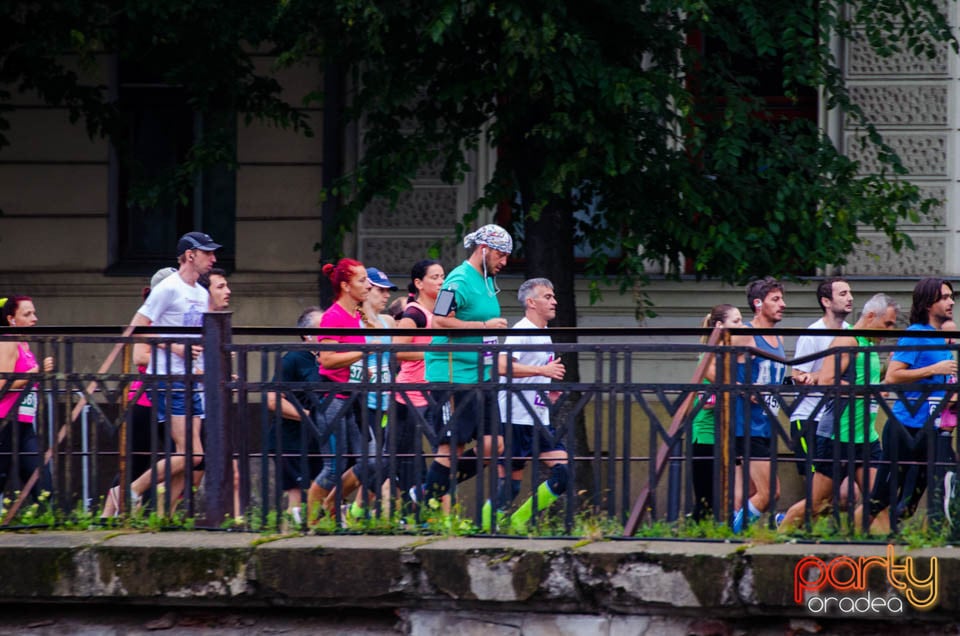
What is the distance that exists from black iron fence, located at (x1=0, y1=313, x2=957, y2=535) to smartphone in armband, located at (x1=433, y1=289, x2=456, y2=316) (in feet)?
4.34

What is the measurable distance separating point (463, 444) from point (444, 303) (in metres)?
1.69

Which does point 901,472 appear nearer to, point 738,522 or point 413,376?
point 738,522

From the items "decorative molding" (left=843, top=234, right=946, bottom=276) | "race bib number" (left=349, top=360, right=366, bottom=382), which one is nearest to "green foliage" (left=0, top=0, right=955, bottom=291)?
"decorative molding" (left=843, top=234, right=946, bottom=276)

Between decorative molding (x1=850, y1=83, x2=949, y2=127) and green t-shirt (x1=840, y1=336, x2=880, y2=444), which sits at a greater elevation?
decorative molding (x1=850, y1=83, x2=949, y2=127)

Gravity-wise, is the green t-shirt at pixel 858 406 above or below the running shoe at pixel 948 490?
above

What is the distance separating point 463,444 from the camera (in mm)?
5598

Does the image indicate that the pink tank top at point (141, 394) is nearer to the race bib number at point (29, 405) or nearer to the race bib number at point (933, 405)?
the race bib number at point (29, 405)

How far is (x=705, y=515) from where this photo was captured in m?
5.52

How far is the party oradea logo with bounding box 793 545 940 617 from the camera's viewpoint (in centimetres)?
496

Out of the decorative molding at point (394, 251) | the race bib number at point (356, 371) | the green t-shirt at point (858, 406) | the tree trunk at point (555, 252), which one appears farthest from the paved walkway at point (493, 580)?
the decorative molding at point (394, 251)

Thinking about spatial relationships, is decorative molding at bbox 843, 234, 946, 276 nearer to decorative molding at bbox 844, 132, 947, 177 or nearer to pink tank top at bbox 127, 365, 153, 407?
decorative molding at bbox 844, 132, 947, 177

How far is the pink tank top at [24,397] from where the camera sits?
575 centimetres

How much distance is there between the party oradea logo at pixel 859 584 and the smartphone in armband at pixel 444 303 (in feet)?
8.83

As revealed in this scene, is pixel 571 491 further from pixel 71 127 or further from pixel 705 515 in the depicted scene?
pixel 71 127
